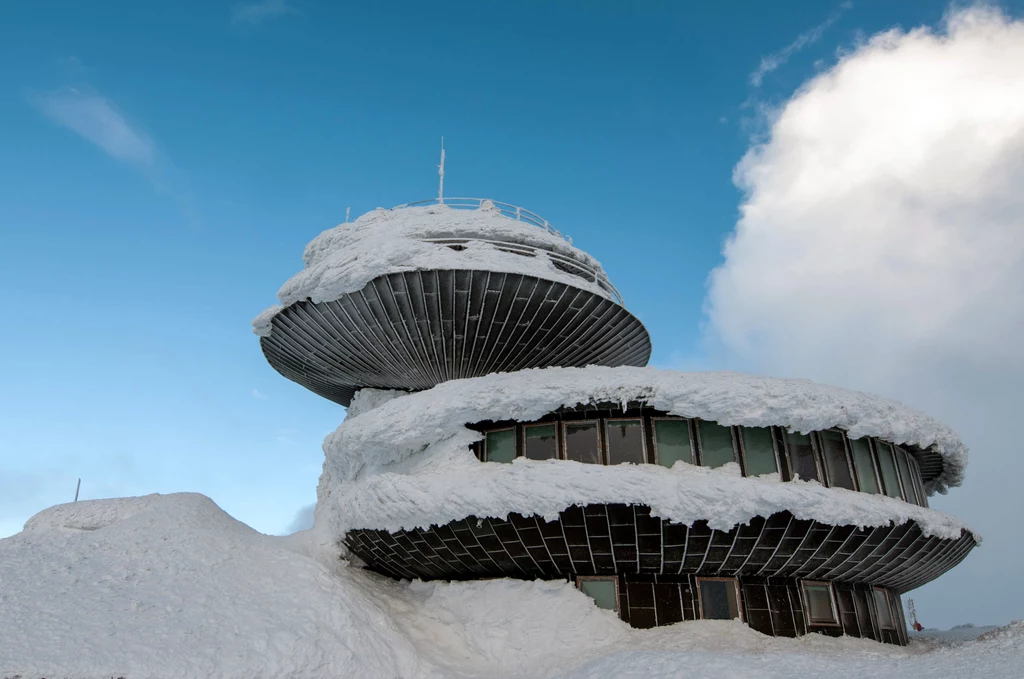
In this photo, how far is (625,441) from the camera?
16000 mm

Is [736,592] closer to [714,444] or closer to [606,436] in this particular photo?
[714,444]

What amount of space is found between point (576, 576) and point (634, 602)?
1471mm

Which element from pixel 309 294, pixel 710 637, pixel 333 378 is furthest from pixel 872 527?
pixel 333 378

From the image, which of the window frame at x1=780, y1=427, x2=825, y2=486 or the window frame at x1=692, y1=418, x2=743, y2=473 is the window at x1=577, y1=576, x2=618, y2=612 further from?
the window frame at x1=780, y1=427, x2=825, y2=486

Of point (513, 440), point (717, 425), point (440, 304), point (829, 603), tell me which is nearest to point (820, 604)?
point (829, 603)

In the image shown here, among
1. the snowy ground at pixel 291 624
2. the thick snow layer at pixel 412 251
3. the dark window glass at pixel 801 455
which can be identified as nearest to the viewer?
the snowy ground at pixel 291 624

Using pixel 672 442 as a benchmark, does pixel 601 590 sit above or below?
below

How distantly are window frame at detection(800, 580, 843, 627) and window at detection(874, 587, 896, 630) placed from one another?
89.3 inches

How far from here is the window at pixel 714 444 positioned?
15.7m

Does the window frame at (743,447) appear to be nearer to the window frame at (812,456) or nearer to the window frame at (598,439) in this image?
the window frame at (812,456)

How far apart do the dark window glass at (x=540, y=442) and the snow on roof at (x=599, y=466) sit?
24.3 inches

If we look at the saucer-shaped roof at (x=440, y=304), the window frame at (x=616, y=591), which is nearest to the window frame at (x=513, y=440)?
the window frame at (x=616, y=591)

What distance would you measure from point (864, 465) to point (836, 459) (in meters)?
1.03

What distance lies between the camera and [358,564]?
59.4 ft
